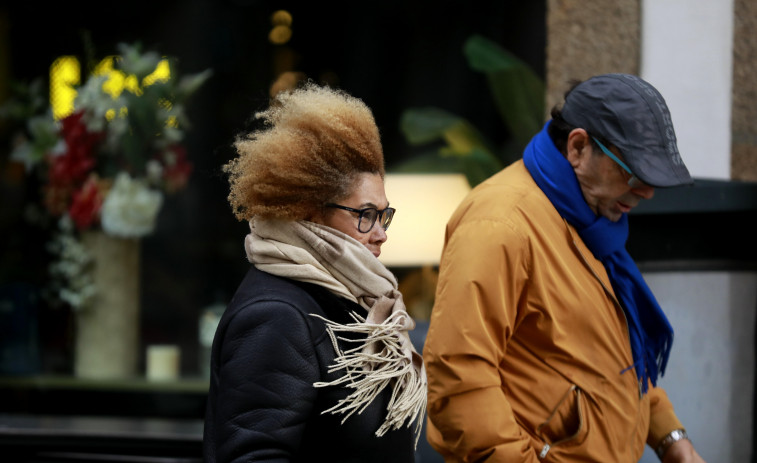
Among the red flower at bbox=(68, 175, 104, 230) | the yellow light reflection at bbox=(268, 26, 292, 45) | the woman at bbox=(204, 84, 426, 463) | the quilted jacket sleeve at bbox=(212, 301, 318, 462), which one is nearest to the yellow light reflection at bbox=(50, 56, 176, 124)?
the red flower at bbox=(68, 175, 104, 230)

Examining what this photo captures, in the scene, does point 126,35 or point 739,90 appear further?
point 126,35

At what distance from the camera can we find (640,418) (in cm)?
223

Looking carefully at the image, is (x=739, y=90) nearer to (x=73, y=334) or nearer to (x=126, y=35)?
(x=126, y=35)

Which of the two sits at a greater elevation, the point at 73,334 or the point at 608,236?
the point at 608,236

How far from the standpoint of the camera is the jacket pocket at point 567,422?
6.69 ft

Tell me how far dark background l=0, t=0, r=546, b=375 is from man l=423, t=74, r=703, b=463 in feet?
9.55

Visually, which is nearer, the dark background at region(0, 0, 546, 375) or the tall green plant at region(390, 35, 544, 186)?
the tall green plant at region(390, 35, 544, 186)

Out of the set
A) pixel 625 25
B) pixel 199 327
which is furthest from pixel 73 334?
pixel 625 25

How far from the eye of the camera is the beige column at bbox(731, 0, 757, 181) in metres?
4.57

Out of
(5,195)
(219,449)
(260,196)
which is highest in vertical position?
(260,196)

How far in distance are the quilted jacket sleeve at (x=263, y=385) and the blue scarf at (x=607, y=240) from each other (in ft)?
2.55

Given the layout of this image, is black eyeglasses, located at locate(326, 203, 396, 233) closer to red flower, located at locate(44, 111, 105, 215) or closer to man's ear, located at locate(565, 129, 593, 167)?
man's ear, located at locate(565, 129, 593, 167)

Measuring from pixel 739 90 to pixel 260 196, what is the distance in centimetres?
345

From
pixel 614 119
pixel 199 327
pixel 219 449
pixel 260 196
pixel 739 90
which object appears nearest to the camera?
pixel 219 449
